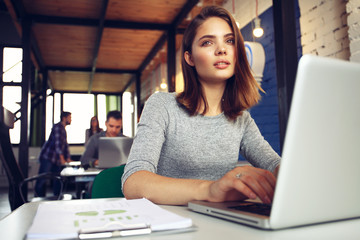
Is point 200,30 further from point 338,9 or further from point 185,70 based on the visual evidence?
point 338,9

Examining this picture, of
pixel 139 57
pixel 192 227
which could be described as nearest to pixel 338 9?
pixel 192 227

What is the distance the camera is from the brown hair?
51.7 inches

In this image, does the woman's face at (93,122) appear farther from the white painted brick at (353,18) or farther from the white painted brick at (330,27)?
the white painted brick at (353,18)

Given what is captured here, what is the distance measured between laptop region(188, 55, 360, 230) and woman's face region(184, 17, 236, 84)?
0.73 m

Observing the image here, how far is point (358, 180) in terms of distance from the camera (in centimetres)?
59

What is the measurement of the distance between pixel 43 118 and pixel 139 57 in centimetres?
328

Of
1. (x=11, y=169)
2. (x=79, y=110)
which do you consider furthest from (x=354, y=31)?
(x=79, y=110)

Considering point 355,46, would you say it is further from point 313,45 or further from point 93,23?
point 93,23

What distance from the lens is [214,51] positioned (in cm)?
126

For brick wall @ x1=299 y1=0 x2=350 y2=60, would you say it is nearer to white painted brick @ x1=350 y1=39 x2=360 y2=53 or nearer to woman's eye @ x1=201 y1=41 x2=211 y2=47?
white painted brick @ x1=350 y1=39 x2=360 y2=53

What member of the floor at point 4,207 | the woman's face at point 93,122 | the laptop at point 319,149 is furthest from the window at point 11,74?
the laptop at point 319,149

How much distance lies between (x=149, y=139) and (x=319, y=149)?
0.67m

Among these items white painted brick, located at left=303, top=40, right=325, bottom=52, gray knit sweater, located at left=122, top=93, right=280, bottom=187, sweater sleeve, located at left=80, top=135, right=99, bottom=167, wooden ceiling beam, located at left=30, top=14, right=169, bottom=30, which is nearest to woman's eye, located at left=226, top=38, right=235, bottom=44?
gray knit sweater, located at left=122, top=93, right=280, bottom=187

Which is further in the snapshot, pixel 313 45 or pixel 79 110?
pixel 79 110
